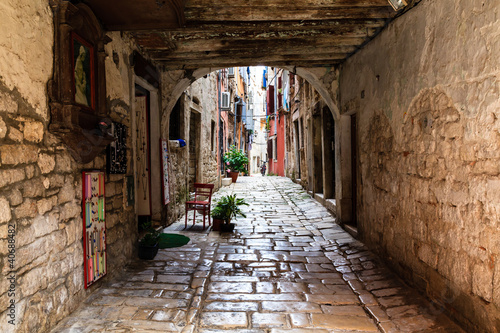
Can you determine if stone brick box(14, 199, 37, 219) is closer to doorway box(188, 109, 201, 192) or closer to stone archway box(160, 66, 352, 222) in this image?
stone archway box(160, 66, 352, 222)

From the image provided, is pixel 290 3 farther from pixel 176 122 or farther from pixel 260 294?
pixel 176 122

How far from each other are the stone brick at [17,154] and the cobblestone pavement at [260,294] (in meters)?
1.32

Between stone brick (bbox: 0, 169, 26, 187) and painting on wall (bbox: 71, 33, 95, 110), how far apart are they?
834 millimetres

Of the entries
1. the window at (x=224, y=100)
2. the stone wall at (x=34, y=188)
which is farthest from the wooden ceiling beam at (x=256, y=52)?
the window at (x=224, y=100)

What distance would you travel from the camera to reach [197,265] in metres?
4.16

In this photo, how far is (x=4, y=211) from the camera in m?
2.04

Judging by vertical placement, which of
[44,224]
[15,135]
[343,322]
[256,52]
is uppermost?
[256,52]

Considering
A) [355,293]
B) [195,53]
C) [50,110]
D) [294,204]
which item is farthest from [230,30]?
[294,204]

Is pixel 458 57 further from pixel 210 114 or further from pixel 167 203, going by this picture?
pixel 210 114

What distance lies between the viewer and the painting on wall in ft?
9.18

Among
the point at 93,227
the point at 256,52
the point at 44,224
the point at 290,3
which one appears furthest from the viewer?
the point at 256,52

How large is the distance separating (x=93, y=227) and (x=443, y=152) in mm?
3248

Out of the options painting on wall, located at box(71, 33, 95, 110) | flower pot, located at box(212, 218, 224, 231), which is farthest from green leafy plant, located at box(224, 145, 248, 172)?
painting on wall, located at box(71, 33, 95, 110)

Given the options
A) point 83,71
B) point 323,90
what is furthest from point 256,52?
point 83,71
